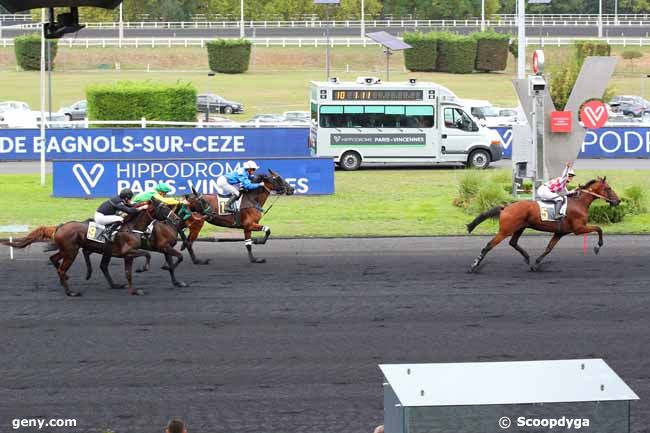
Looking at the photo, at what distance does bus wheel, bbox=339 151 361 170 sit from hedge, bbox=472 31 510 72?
116ft

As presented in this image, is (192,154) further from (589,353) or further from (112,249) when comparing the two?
(589,353)

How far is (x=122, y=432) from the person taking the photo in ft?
32.3

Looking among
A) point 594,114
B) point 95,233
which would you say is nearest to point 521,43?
point 594,114

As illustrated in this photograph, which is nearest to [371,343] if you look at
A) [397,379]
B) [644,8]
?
[397,379]

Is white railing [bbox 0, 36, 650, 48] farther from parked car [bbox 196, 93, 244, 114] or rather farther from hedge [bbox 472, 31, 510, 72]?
parked car [bbox 196, 93, 244, 114]

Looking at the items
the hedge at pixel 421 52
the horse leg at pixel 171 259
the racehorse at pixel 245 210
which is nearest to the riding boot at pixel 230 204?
the racehorse at pixel 245 210

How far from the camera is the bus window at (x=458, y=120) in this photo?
33656 mm

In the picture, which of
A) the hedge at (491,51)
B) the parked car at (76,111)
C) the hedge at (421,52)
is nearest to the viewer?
the parked car at (76,111)

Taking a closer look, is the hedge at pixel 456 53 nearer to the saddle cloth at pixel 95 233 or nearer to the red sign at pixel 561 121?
the red sign at pixel 561 121

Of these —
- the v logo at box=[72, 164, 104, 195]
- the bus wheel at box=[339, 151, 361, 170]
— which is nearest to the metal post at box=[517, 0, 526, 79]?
the bus wheel at box=[339, 151, 361, 170]

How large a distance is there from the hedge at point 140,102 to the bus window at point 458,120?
26.9 feet

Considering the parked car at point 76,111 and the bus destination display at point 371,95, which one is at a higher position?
the bus destination display at point 371,95

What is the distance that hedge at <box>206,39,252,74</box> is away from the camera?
65562mm

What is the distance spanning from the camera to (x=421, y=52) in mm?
66688
